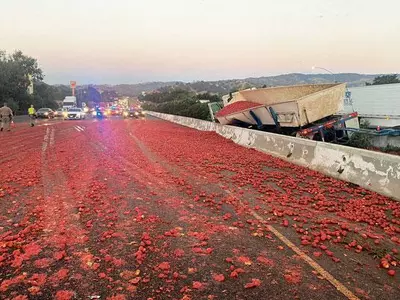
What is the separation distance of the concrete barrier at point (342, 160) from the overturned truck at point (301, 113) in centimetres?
219

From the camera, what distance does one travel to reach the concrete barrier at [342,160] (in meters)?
7.62

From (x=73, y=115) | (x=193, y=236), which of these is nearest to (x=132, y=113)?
(x=73, y=115)

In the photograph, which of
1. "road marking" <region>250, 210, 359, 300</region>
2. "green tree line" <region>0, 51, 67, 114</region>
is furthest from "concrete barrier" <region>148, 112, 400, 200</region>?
"green tree line" <region>0, 51, 67, 114</region>

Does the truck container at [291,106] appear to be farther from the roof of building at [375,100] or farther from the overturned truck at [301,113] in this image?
the roof of building at [375,100]

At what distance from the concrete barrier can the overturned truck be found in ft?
7.18

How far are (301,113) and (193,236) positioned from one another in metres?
11.4

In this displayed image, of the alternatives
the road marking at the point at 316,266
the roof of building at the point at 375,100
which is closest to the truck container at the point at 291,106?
the roof of building at the point at 375,100

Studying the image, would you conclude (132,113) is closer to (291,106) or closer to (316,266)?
(291,106)

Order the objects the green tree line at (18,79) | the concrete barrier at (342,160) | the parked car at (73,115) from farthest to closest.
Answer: the green tree line at (18,79)
the parked car at (73,115)
the concrete barrier at (342,160)

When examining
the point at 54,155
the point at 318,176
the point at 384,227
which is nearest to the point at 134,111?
the point at 54,155

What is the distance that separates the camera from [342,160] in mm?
9320

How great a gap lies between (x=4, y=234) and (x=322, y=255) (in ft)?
15.4

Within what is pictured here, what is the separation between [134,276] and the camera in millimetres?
4105

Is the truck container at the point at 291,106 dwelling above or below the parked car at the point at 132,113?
above
